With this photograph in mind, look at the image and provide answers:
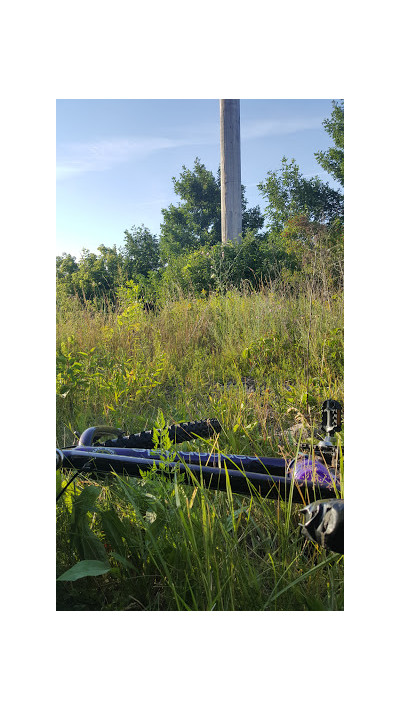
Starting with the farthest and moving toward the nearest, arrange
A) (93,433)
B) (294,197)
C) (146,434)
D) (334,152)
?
1. (294,197)
2. (334,152)
3. (93,433)
4. (146,434)

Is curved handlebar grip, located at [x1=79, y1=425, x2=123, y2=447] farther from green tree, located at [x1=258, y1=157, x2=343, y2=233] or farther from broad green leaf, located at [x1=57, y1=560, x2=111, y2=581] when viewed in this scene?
green tree, located at [x1=258, y1=157, x2=343, y2=233]

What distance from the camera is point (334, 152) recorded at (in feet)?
6.41

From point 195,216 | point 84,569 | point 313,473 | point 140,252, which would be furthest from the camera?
point 195,216

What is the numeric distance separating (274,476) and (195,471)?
8.5 inches

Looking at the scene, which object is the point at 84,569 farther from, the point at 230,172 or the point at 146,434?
the point at 230,172

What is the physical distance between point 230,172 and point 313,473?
6.26 feet

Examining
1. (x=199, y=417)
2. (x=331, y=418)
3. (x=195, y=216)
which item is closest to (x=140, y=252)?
(x=195, y=216)

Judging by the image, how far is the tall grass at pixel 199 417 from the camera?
105 centimetres

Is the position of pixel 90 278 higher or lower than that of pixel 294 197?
lower

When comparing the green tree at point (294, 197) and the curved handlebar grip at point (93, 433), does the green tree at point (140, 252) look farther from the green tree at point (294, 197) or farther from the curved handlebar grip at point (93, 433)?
the curved handlebar grip at point (93, 433)

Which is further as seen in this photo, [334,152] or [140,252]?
[140,252]

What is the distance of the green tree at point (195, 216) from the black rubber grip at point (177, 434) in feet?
4.21
